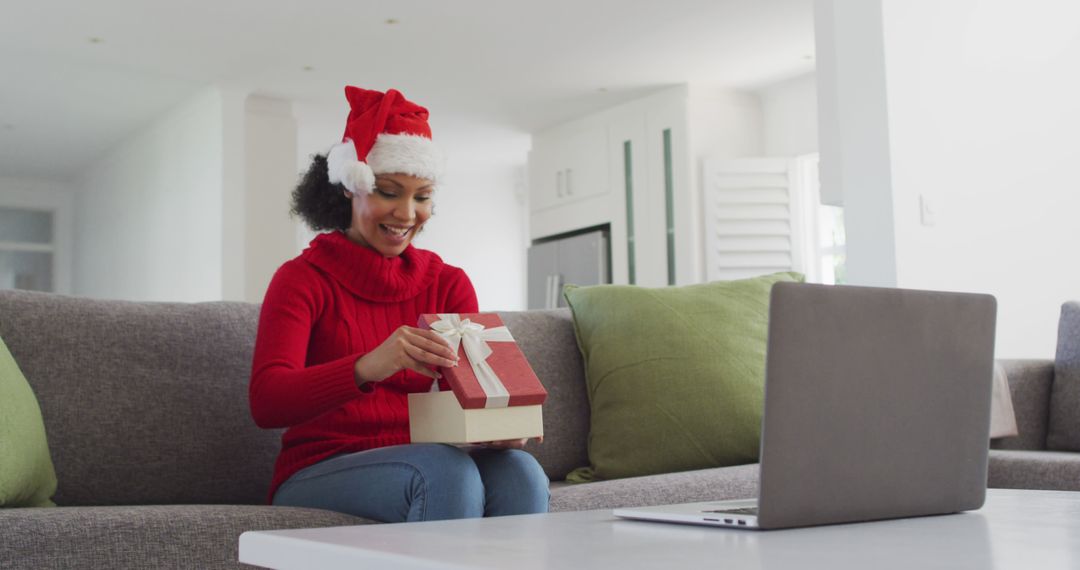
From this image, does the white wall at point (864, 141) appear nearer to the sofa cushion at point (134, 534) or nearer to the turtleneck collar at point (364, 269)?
the turtleneck collar at point (364, 269)

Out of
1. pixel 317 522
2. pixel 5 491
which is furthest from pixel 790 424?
pixel 5 491

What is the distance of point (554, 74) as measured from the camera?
6500mm

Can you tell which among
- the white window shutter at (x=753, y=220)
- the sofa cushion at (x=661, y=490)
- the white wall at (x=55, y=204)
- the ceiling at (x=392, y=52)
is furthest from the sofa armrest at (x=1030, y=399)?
the white wall at (x=55, y=204)

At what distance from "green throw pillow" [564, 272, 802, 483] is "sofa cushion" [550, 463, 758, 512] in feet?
0.42

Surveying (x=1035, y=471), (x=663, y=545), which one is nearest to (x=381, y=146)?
(x=663, y=545)

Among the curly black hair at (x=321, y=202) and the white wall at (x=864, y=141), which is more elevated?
the white wall at (x=864, y=141)

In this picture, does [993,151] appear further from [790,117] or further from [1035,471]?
Result: [790,117]

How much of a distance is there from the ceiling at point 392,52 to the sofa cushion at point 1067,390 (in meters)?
2.90

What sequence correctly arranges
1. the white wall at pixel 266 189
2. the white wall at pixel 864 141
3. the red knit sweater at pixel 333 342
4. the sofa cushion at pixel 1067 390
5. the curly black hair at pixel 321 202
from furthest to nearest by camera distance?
the white wall at pixel 266 189 → the white wall at pixel 864 141 → the sofa cushion at pixel 1067 390 → the curly black hair at pixel 321 202 → the red knit sweater at pixel 333 342

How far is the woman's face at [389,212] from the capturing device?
5.95ft

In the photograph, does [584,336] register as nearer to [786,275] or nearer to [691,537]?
[786,275]

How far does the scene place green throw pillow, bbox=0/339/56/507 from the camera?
1.49 metres

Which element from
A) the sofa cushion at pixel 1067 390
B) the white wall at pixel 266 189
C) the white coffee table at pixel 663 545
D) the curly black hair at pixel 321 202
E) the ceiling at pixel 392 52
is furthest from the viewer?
the white wall at pixel 266 189

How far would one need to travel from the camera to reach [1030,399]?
2840mm
